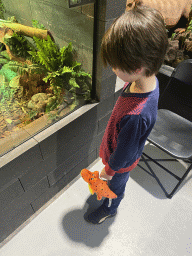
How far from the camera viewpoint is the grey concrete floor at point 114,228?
169cm

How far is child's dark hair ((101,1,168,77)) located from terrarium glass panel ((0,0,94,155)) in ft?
2.31

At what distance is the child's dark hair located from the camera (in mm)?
762

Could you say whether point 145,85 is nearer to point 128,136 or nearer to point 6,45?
point 128,136

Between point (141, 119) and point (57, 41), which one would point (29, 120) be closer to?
point (57, 41)

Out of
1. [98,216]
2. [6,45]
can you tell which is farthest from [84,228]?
[6,45]

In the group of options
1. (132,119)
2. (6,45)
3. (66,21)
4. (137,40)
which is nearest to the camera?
→ (137,40)

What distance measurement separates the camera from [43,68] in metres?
1.66

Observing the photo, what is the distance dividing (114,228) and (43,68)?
162 cm

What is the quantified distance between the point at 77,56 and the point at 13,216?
1510 millimetres

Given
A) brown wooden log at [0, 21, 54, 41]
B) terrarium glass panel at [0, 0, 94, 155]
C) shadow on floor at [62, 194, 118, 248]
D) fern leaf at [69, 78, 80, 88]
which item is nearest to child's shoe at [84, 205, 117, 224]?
shadow on floor at [62, 194, 118, 248]

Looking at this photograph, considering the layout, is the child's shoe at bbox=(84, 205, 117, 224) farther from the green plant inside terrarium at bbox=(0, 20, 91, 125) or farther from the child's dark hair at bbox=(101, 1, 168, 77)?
the child's dark hair at bbox=(101, 1, 168, 77)

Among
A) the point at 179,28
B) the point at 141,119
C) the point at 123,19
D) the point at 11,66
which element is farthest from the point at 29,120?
the point at 179,28

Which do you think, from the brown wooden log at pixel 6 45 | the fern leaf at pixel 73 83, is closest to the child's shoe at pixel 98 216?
the fern leaf at pixel 73 83

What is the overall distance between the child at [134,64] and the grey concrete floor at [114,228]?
964 mm
